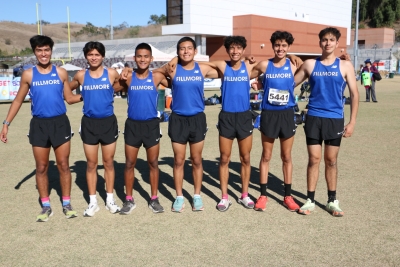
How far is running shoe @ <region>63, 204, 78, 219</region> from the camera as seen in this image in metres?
5.01

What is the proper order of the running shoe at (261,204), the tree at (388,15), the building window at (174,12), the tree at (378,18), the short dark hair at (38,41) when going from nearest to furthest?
1. the short dark hair at (38,41)
2. the running shoe at (261,204)
3. the building window at (174,12)
4. the tree at (388,15)
5. the tree at (378,18)

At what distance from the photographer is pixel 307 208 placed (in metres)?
5.04

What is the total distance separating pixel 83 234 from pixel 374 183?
165 inches

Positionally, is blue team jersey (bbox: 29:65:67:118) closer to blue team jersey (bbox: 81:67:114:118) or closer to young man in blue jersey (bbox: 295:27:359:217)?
blue team jersey (bbox: 81:67:114:118)

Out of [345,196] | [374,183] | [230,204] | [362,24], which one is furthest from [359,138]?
[362,24]

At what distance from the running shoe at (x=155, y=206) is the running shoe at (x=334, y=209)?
2.02 metres

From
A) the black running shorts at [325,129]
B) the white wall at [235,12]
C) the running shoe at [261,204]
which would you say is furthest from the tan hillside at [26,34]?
the black running shorts at [325,129]

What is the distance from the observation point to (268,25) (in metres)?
44.5

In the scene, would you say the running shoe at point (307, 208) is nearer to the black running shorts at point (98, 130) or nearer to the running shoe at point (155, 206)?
the running shoe at point (155, 206)

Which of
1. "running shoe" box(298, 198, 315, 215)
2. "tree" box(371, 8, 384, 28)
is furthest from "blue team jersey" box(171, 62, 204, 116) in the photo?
"tree" box(371, 8, 384, 28)

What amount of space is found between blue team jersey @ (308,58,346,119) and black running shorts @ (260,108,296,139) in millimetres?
331

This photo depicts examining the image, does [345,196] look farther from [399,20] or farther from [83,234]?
[399,20]

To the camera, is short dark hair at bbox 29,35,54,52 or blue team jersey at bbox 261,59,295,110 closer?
short dark hair at bbox 29,35,54,52

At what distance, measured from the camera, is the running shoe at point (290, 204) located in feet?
16.9
